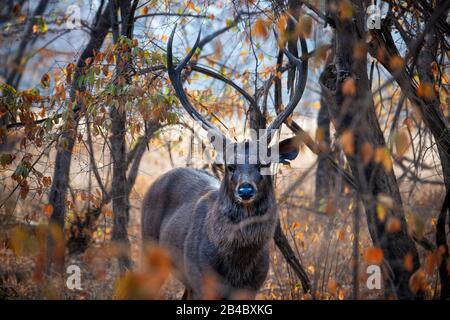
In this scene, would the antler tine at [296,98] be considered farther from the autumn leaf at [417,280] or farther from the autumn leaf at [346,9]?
the autumn leaf at [417,280]

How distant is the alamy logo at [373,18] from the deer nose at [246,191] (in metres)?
1.90

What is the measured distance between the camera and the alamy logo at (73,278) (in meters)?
7.05

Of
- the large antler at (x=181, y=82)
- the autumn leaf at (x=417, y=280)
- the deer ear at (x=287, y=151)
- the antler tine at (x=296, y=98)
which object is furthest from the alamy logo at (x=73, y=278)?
the autumn leaf at (x=417, y=280)

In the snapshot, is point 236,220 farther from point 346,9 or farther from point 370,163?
point 346,9

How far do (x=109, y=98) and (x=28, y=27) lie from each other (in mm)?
4748

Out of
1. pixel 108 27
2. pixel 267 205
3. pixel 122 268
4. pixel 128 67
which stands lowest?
pixel 122 268

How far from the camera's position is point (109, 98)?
17.5ft

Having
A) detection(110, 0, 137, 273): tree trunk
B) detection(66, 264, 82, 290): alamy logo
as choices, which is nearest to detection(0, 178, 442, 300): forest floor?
detection(66, 264, 82, 290): alamy logo

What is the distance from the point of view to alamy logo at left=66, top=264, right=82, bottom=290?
7.05 m

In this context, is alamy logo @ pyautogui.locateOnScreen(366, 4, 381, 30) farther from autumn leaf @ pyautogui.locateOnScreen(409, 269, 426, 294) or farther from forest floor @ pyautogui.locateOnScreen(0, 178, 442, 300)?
autumn leaf @ pyautogui.locateOnScreen(409, 269, 426, 294)

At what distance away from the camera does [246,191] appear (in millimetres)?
5234
